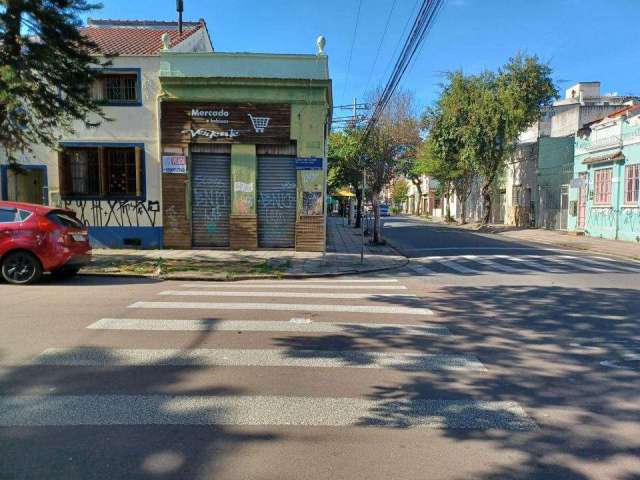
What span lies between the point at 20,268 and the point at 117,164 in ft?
26.3

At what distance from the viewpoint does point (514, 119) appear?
1155 inches

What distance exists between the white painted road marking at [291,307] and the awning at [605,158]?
66.2 feet

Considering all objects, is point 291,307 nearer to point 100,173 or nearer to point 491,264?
point 491,264

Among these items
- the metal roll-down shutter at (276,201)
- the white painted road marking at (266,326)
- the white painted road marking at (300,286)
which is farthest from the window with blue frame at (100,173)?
the white painted road marking at (266,326)

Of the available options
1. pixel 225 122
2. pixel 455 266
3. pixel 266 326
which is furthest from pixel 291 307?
pixel 225 122

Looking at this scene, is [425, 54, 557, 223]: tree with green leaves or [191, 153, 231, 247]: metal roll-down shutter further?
[425, 54, 557, 223]: tree with green leaves

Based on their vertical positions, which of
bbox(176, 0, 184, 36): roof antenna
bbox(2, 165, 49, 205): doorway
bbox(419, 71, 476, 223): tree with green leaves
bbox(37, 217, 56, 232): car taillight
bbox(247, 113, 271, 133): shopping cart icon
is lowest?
bbox(37, 217, 56, 232): car taillight

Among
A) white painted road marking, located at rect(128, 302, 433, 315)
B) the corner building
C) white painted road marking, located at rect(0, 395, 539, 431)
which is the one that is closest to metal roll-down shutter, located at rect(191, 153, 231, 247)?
the corner building

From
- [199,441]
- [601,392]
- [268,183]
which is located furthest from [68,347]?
[268,183]

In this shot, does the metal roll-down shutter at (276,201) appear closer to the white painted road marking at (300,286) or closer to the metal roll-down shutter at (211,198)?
the metal roll-down shutter at (211,198)

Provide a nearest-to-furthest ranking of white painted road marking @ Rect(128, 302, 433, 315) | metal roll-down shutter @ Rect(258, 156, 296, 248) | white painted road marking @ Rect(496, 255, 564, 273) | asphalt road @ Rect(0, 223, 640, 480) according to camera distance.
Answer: asphalt road @ Rect(0, 223, 640, 480) < white painted road marking @ Rect(128, 302, 433, 315) < white painted road marking @ Rect(496, 255, 564, 273) < metal roll-down shutter @ Rect(258, 156, 296, 248)

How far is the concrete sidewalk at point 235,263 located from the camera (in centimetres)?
1234

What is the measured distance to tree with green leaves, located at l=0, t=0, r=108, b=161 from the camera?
11609 millimetres

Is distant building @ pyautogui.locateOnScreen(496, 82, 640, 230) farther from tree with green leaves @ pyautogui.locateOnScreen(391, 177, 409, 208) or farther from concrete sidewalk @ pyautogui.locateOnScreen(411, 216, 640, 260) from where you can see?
tree with green leaves @ pyautogui.locateOnScreen(391, 177, 409, 208)
